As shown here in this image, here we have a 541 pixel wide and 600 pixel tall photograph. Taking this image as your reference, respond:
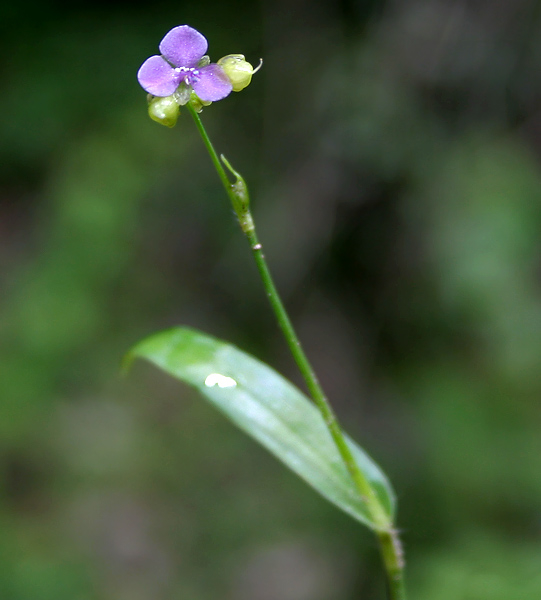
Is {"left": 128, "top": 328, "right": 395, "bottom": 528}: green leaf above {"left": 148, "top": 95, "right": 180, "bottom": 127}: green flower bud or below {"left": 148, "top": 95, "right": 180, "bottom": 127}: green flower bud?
below

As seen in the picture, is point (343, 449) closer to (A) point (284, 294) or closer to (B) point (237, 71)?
(B) point (237, 71)

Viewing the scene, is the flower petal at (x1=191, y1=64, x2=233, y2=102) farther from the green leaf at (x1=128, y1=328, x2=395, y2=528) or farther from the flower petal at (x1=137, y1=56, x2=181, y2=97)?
the green leaf at (x1=128, y1=328, x2=395, y2=528)

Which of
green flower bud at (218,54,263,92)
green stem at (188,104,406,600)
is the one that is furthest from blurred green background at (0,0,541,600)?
green flower bud at (218,54,263,92)

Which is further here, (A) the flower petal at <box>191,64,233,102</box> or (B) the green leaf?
(B) the green leaf

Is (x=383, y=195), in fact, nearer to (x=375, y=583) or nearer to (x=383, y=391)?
(x=383, y=391)

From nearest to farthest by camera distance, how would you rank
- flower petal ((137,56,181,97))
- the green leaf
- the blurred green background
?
flower petal ((137,56,181,97))
the green leaf
the blurred green background

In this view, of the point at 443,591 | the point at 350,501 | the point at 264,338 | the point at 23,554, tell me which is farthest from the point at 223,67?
the point at 264,338
